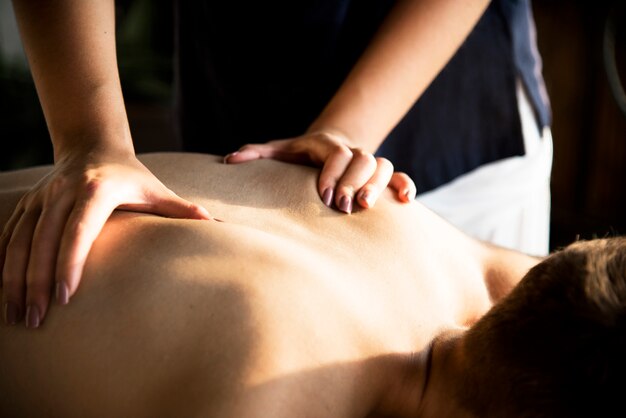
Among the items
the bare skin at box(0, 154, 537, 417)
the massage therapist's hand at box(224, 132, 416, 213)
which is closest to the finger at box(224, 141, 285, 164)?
the massage therapist's hand at box(224, 132, 416, 213)

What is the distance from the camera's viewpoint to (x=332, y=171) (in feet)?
3.55

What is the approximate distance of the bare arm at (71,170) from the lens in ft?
2.70

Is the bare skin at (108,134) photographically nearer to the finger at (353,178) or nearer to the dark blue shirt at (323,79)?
the finger at (353,178)

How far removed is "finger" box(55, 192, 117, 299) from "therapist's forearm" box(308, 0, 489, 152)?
50 cm

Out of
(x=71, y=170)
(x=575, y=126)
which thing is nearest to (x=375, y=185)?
(x=71, y=170)

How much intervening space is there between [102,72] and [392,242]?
45 cm

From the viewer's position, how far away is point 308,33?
57.2 inches

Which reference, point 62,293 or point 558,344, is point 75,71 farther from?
point 558,344

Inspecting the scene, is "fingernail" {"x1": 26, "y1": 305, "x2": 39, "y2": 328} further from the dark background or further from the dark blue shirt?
the dark background

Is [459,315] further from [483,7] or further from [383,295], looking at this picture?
[483,7]

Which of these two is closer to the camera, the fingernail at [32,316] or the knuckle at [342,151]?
the fingernail at [32,316]

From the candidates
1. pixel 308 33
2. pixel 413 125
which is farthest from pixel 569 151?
pixel 308 33

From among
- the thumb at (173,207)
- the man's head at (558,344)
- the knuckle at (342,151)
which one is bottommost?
the man's head at (558,344)

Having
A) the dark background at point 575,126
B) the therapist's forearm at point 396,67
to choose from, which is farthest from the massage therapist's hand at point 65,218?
the dark background at point 575,126
